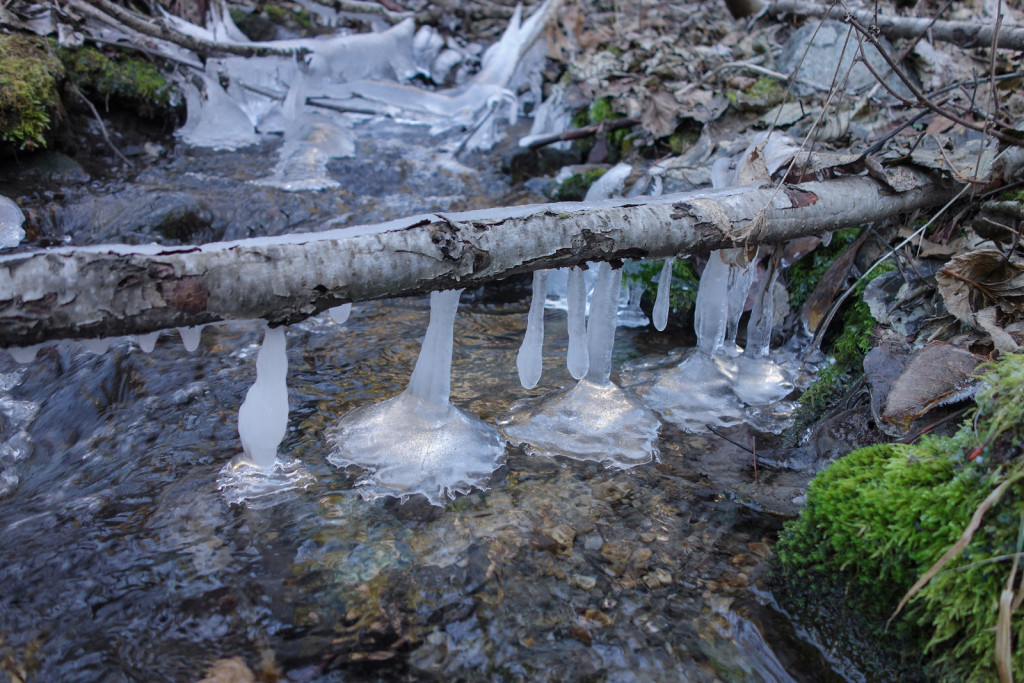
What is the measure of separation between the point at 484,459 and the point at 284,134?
5.37 meters

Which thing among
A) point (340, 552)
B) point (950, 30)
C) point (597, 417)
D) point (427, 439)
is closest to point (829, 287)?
point (597, 417)

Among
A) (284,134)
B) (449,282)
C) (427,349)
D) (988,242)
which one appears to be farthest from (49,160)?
(988,242)

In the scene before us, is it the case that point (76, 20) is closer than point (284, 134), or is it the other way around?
point (76, 20)

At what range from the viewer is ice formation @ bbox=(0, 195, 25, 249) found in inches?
158

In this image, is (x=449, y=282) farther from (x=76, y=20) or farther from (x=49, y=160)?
(x=76, y=20)

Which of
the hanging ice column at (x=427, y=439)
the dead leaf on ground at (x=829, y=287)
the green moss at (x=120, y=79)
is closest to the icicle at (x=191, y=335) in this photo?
the hanging ice column at (x=427, y=439)

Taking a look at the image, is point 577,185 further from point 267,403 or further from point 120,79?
point 120,79

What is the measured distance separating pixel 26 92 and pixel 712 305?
4732mm

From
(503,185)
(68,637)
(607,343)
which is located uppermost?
(503,185)

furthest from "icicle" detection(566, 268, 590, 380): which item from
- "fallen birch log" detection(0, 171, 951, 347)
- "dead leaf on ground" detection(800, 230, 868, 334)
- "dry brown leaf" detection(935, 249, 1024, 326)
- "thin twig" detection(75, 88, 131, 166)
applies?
"thin twig" detection(75, 88, 131, 166)

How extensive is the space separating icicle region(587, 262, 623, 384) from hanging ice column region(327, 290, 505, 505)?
1.87ft

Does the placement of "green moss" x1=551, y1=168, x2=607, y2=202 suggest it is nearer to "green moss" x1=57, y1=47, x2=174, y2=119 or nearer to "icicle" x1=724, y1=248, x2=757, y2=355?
"icicle" x1=724, y1=248, x2=757, y2=355

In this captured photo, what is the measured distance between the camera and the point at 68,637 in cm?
171

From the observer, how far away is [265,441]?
88.2 inches
